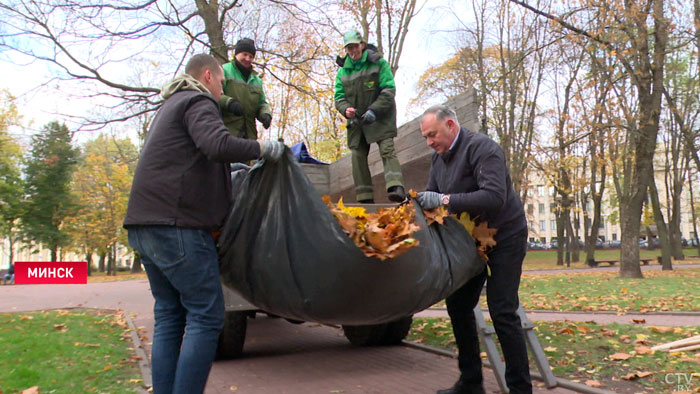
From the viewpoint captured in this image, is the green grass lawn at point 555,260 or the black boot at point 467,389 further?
the green grass lawn at point 555,260

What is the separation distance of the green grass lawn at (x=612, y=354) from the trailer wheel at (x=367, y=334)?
53 cm

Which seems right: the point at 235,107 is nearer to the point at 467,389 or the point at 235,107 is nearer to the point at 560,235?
the point at 467,389

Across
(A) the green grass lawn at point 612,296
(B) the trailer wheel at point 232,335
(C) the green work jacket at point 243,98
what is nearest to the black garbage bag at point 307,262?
(B) the trailer wheel at point 232,335

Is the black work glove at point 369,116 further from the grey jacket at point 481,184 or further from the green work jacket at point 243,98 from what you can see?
the grey jacket at point 481,184

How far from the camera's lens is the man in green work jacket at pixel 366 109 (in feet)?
16.0

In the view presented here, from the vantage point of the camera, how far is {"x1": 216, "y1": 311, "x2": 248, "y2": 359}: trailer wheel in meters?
5.19

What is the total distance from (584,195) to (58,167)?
35238 mm

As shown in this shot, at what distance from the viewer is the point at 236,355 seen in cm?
543

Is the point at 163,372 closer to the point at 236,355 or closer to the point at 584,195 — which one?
the point at 236,355

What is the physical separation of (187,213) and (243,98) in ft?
10.2

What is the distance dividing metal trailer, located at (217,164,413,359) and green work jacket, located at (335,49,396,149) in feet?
2.96

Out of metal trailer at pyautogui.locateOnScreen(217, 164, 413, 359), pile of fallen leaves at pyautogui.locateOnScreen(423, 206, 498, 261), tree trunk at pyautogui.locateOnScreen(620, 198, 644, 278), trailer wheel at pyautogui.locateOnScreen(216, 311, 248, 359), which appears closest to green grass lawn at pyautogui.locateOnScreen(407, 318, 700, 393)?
metal trailer at pyautogui.locateOnScreen(217, 164, 413, 359)

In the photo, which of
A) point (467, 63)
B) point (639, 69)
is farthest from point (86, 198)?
point (639, 69)

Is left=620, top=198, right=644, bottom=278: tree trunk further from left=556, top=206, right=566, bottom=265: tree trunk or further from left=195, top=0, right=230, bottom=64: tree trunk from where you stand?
left=556, top=206, right=566, bottom=265: tree trunk
